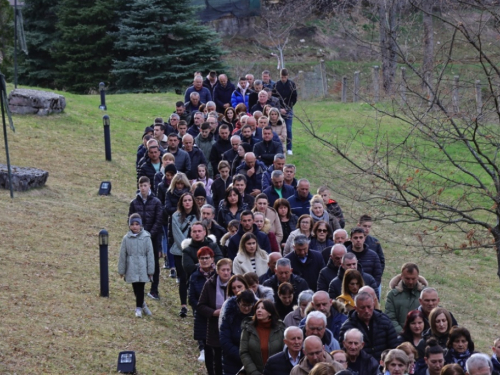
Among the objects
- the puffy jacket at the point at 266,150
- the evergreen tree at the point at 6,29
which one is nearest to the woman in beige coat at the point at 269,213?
the puffy jacket at the point at 266,150

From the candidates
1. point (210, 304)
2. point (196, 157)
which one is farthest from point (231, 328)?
point (196, 157)

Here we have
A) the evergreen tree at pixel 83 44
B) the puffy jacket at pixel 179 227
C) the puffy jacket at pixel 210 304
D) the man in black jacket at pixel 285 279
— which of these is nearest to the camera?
the man in black jacket at pixel 285 279

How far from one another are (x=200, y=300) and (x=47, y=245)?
566 centimetres

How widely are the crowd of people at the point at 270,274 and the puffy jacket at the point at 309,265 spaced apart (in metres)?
0.01

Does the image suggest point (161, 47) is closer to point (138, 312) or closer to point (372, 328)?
point (138, 312)

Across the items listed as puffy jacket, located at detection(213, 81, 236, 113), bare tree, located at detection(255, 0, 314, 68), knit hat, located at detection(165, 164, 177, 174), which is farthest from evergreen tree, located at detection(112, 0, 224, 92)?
knit hat, located at detection(165, 164, 177, 174)

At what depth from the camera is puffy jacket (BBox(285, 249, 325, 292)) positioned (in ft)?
40.7

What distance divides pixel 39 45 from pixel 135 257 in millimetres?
26803

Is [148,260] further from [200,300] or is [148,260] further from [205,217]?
[200,300]

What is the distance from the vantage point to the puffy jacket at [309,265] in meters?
12.4

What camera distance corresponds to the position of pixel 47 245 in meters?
16.4

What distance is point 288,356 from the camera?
9.20m

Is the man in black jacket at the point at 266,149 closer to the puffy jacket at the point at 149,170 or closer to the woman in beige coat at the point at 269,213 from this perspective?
the puffy jacket at the point at 149,170

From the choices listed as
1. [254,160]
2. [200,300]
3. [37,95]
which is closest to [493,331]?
[254,160]
